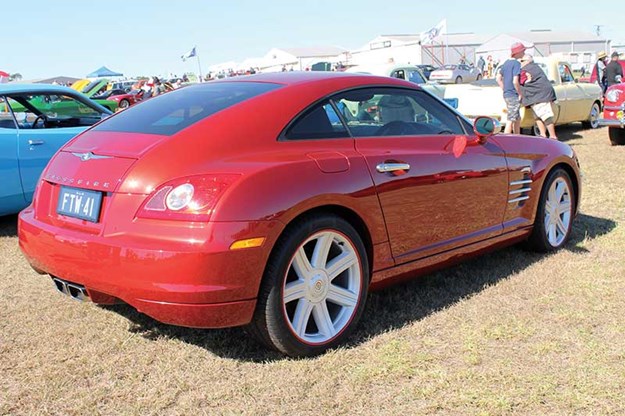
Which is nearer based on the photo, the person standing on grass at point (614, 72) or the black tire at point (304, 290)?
the black tire at point (304, 290)

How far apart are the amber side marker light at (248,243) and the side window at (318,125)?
624 millimetres

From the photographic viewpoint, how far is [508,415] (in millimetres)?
2637

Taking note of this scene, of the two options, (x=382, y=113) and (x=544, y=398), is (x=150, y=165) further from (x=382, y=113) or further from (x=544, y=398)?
(x=544, y=398)

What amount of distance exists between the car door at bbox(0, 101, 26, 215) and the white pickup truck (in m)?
7.88

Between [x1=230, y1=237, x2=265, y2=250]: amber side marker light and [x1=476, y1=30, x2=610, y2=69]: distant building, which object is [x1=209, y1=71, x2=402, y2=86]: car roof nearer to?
[x1=230, y1=237, x2=265, y2=250]: amber side marker light

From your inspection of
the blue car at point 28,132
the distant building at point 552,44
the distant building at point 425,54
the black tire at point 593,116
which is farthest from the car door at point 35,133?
the distant building at point 552,44

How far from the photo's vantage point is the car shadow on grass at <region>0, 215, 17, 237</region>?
607 centimetres

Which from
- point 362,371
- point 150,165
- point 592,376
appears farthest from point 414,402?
point 150,165

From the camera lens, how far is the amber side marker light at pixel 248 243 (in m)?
2.78

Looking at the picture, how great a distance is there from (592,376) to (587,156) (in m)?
7.63

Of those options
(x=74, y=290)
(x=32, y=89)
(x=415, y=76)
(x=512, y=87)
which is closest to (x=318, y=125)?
(x=74, y=290)

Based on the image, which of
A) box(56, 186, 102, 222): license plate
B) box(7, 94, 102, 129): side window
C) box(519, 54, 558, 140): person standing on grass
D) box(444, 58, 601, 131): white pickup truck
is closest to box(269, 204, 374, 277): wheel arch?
box(56, 186, 102, 222): license plate

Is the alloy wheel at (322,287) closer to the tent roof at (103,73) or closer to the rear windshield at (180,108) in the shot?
the rear windshield at (180,108)

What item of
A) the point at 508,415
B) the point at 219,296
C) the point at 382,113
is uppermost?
the point at 382,113
